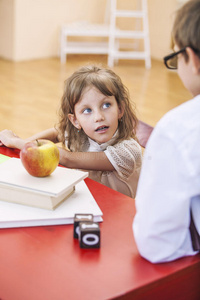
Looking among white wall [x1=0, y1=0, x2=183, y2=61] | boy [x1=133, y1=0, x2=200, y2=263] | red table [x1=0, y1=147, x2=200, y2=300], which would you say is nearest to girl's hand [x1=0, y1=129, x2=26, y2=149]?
red table [x1=0, y1=147, x2=200, y2=300]

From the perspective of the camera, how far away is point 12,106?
14.2 feet

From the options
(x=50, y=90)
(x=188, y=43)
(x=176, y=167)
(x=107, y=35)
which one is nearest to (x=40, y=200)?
(x=176, y=167)

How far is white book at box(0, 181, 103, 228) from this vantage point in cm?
115

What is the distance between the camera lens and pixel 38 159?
122 centimetres

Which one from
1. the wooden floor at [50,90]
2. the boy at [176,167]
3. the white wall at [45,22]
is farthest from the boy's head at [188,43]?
the white wall at [45,22]

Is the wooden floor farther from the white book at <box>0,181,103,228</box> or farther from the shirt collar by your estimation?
the white book at <box>0,181,103,228</box>

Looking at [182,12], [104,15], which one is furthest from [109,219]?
[104,15]

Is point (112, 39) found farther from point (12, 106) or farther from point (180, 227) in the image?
point (180, 227)

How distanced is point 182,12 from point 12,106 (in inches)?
139

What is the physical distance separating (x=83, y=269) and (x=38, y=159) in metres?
0.35

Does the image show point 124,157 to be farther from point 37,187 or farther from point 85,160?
point 37,187

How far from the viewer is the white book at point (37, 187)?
1.18 metres

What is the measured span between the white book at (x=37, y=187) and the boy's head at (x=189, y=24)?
1.53 feet

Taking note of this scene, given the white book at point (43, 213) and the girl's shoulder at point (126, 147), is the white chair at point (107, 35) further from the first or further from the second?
the white book at point (43, 213)
